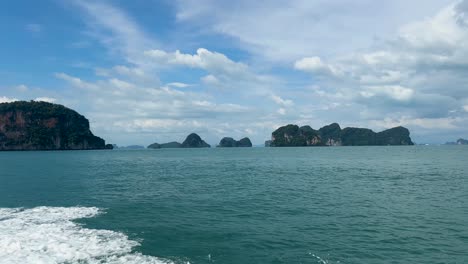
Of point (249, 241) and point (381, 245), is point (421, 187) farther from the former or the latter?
point (249, 241)

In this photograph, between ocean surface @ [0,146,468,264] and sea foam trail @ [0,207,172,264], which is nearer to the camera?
sea foam trail @ [0,207,172,264]

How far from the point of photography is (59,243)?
2361cm

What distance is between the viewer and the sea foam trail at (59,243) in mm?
20766

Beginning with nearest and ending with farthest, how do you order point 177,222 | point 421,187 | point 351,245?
1. point 351,245
2. point 177,222
3. point 421,187

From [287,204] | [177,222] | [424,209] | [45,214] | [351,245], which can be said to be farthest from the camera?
[287,204]

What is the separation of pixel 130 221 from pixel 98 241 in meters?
6.65

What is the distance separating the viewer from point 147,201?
41.2 m

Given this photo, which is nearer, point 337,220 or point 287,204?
point 337,220

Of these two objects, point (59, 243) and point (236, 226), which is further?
point (236, 226)

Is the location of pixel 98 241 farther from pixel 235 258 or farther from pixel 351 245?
pixel 351 245

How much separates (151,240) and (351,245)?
1453 centimetres

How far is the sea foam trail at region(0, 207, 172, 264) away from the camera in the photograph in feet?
68.1

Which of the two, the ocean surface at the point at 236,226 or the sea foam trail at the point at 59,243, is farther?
the ocean surface at the point at 236,226

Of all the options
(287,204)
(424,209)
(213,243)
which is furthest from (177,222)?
(424,209)
